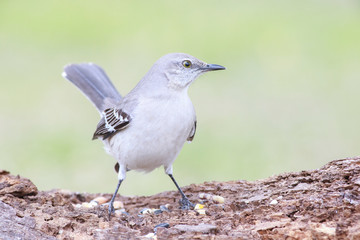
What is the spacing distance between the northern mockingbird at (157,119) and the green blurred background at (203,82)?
2.94m

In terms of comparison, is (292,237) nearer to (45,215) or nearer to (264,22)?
(45,215)

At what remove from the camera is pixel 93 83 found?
24.8 ft

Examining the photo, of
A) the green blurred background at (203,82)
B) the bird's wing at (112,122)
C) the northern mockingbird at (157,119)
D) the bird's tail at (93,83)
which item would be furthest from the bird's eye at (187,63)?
the green blurred background at (203,82)

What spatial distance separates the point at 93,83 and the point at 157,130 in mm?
→ 2249

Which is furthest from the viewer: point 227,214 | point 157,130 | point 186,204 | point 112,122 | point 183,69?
point 112,122

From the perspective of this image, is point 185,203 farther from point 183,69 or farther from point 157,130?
point 183,69

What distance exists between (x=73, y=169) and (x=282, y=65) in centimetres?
576

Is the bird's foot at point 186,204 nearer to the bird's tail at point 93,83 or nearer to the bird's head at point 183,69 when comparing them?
the bird's head at point 183,69

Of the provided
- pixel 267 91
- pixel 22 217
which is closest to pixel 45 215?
pixel 22 217

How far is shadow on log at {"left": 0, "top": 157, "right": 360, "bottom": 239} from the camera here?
4.38 m

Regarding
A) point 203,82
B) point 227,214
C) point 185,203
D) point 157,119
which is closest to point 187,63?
point 157,119

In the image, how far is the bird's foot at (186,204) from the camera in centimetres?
563

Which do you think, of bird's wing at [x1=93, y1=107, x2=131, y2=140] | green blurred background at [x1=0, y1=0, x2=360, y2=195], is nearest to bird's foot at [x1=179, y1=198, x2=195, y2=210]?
bird's wing at [x1=93, y1=107, x2=131, y2=140]

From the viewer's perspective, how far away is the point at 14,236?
171 inches
